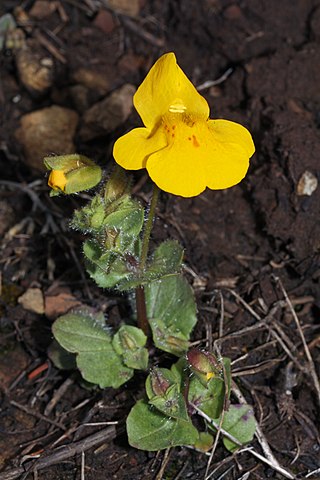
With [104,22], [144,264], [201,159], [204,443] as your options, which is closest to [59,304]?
[144,264]

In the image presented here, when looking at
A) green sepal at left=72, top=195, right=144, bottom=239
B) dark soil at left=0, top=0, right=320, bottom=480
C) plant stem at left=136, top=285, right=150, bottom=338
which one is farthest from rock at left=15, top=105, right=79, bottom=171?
green sepal at left=72, top=195, right=144, bottom=239

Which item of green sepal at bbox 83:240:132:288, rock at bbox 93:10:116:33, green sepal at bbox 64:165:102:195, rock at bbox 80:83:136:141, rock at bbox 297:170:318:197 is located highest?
green sepal at bbox 64:165:102:195

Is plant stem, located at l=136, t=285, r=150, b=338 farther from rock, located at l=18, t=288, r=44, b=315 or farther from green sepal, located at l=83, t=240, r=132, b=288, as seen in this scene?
rock, located at l=18, t=288, r=44, b=315

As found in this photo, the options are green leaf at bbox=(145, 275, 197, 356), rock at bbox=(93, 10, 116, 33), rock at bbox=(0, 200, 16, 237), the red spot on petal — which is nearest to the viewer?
the red spot on petal

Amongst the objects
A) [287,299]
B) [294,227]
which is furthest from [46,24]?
[287,299]

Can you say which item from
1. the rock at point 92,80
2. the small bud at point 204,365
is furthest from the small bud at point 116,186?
the rock at point 92,80

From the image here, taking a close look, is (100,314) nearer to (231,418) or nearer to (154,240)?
(154,240)
